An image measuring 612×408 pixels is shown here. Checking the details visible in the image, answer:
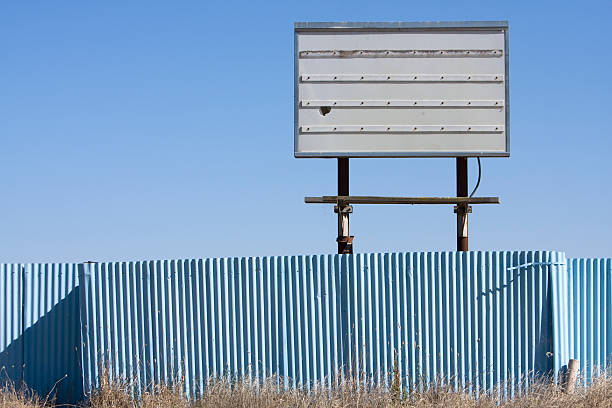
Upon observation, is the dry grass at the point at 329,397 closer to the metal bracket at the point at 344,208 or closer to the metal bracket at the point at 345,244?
the metal bracket at the point at 345,244

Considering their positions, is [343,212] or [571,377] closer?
[571,377]

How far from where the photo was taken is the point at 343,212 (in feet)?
39.9

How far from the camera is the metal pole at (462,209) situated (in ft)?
39.6

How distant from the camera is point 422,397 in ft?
34.5

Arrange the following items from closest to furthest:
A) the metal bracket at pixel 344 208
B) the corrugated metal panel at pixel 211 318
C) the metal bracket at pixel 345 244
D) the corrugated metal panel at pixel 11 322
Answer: the corrugated metal panel at pixel 211 318 → the metal bracket at pixel 345 244 → the metal bracket at pixel 344 208 → the corrugated metal panel at pixel 11 322

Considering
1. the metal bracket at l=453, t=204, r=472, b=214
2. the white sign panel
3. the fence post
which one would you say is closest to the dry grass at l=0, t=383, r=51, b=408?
the white sign panel

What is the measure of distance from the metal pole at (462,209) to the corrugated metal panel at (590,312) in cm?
158

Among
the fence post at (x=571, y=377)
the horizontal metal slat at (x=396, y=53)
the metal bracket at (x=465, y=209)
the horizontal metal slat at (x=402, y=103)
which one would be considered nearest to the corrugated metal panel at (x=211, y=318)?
the metal bracket at (x=465, y=209)

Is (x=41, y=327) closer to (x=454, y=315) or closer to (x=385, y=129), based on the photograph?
(x=385, y=129)

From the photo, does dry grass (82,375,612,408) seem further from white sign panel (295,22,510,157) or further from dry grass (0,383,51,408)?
white sign panel (295,22,510,157)

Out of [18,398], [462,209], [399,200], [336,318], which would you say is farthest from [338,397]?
[18,398]

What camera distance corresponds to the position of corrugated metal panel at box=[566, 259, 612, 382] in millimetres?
11625

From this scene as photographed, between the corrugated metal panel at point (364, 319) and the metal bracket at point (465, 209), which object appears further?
the metal bracket at point (465, 209)

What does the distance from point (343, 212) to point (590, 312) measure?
155 inches
